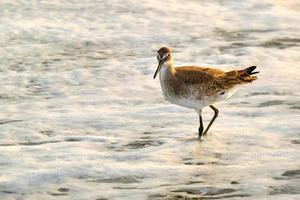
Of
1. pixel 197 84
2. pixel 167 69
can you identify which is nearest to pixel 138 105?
pixel 167 69

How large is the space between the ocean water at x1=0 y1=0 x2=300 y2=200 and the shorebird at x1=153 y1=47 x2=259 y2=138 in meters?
0.42

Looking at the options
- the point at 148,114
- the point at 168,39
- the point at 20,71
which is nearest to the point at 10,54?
the point at 20,71

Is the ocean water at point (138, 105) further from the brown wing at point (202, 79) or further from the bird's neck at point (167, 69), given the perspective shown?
the bird's neck at point (167, 69)

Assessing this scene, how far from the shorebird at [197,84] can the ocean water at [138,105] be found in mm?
421

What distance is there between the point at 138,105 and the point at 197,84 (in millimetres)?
1645

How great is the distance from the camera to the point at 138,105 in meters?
9.91

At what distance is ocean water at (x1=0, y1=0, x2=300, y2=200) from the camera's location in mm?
7270

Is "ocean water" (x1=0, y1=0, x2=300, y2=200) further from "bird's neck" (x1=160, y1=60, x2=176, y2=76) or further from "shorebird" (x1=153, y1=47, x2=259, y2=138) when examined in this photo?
"bird's neck" (x1=160, y1=60, x2=176, y2=76)

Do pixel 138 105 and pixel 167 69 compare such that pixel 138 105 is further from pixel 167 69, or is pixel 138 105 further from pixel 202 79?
pixel 202 79

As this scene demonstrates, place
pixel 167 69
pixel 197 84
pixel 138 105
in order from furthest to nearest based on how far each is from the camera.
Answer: pixel 138 105, pixel 167 69, pixel 197 84

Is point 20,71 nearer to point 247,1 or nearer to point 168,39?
point 168,39

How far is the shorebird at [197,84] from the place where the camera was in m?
8.41

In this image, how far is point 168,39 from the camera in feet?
43.1

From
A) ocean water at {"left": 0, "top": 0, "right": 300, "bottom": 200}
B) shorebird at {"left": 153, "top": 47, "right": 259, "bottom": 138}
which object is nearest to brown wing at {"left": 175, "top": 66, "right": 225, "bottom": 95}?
shorebird at {"left": 153, "top": 47, "right": 259, "bottom": 138}
